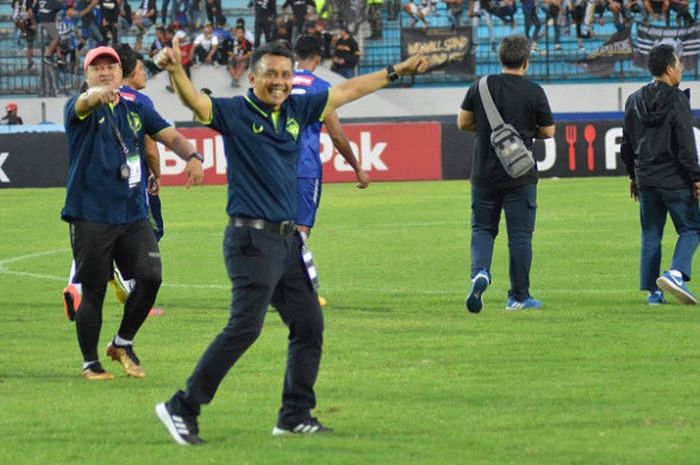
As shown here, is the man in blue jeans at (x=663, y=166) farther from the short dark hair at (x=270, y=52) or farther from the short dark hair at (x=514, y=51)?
the short dark hair at (x=270, y=52)

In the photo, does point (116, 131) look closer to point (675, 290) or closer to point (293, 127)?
point (293, 127)

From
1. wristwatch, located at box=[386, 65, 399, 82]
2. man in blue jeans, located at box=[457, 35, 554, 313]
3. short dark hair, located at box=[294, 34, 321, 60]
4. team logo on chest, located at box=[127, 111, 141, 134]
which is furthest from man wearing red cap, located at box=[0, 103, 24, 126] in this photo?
wristwatch, located at box=[386, 65, 399, 82]

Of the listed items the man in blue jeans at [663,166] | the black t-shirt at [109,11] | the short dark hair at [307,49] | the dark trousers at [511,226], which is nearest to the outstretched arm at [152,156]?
the short dark hair at [307,49]

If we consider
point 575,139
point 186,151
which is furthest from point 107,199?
point 575,139

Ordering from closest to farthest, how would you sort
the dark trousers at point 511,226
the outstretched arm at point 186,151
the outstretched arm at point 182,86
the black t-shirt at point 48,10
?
the outstretched arm at point 182,86 < the outstretched arm at point 186,151 < the dark trousers at point 511,226 < the black t-shirt at point 48,10

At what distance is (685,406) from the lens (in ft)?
28.2

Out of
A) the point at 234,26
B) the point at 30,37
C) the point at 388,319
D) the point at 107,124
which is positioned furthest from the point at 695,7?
the point at 107,124

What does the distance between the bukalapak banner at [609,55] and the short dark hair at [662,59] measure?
83.2 feet

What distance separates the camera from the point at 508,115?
1272 centimetres

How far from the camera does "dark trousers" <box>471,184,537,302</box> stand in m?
12.9

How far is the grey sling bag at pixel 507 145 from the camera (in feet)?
41.3

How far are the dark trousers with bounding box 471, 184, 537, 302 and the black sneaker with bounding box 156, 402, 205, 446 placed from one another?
5437 millimetres

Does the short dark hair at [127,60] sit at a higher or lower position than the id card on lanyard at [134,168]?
higher

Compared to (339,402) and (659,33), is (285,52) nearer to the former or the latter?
(339,402)
